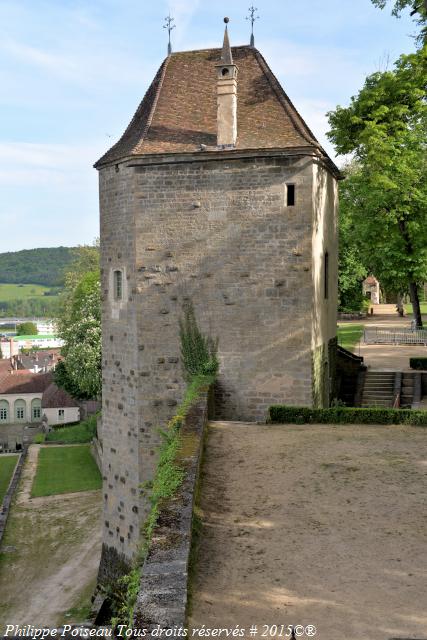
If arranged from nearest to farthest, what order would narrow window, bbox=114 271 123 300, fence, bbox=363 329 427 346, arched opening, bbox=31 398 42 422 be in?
narrow window, bbox=114 271 123 300
fence, bbox=363 329 427 346
arched opening, bbox=31 398 42 422

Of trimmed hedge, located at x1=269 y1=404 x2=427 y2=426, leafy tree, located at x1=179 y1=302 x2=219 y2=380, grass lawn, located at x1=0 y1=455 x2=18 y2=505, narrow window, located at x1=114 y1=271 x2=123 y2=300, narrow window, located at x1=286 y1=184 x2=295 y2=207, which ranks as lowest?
grass lawn, located at x1=0 y1=455 x2=18 y2=505

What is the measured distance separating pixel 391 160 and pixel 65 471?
24.0 metres

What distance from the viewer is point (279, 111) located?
17.3 meters

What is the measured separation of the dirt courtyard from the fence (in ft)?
64.6

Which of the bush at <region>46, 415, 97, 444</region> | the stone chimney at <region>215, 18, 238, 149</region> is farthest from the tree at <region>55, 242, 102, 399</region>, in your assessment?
the stone chimney at <region>215, 18, 238, 149</region>

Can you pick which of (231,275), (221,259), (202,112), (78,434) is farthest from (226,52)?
(78,434)

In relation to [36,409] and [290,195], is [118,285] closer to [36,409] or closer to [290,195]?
[290,195]

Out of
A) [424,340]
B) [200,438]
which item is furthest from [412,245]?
[200,438]

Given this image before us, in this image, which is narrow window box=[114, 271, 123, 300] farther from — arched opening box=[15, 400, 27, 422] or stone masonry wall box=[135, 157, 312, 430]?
arched opening box=[15, 400, 27, 422]

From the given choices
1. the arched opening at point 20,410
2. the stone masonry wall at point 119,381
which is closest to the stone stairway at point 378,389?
the stone masonry wall at point 119,381

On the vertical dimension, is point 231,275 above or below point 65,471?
above

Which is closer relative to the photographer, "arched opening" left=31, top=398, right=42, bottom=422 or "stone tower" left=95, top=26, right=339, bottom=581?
"stone tower" left=95, top=26, right=339, bottom=581

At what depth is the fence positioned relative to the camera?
32.2 metres

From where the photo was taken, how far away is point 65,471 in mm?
36719
